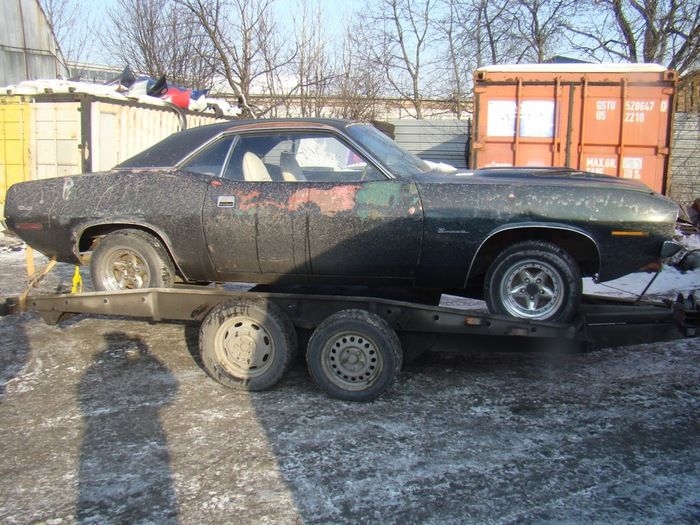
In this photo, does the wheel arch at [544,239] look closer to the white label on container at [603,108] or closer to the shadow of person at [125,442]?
the shadow of person at [125,442]

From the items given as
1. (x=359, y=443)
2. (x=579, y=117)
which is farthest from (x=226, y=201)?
(x=579, y=117)

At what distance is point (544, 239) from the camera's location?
4.28 metres

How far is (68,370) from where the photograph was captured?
4758 millimetres

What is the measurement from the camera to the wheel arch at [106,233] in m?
4.67

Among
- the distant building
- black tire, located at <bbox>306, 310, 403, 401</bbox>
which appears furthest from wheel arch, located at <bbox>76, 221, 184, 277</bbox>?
the distant building

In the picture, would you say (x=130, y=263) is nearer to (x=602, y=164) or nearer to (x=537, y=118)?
(x=537, y=118)

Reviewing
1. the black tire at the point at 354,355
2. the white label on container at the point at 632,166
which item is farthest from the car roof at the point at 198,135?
the white label on container at the point at 632,166

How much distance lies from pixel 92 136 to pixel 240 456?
920 centimetres

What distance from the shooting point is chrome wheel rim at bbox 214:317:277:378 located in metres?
4.25

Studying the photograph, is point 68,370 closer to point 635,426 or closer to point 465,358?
point 465,358

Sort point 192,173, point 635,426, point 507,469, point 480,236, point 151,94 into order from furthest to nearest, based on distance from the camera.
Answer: point 151,94 < point 192,173 < point 480,236 < point 635,426 < point 507,469

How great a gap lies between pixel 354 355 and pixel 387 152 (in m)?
1.53

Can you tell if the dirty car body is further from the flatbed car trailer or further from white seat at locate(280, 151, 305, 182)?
the flatbed car trailer

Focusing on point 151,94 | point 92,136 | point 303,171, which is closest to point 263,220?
point 303,171
